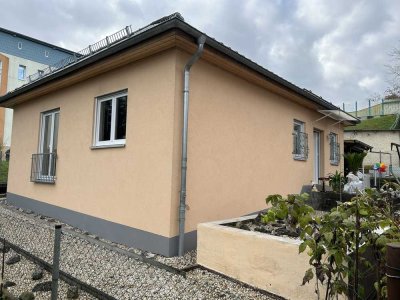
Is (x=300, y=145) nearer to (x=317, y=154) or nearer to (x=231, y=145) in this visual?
(x=317, y=154)

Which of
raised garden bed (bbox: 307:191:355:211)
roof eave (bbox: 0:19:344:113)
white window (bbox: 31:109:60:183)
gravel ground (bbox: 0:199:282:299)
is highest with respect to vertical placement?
roof eave (bbox: 0:19:344:113)

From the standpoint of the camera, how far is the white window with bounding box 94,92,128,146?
6207mm

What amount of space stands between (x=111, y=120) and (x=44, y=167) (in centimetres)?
344

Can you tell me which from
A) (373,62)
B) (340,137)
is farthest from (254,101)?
(373,62)

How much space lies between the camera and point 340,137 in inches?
512

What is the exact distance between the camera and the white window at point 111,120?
6207mm

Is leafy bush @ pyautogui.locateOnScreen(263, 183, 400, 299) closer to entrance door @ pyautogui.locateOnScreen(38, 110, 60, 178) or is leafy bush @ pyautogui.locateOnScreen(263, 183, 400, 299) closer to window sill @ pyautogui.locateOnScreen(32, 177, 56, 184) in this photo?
window sill @ pyautogui.locateOnScreen(32, 177, 56, 184)

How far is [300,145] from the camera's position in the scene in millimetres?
9539

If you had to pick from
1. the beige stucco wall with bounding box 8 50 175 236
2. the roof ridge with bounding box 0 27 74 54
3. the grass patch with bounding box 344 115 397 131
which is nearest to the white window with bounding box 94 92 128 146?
the beige stucco wall with bounding box 8 50 175 236

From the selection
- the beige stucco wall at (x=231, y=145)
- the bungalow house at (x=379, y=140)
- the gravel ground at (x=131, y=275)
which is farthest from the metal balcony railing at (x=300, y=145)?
the bungalow house at (x=379, y=140)

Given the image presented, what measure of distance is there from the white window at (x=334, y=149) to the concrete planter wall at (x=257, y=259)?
29.2 feet

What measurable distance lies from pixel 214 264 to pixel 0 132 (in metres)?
32.4

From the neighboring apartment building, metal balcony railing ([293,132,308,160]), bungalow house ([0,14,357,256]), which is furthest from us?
the neighboring apartment building

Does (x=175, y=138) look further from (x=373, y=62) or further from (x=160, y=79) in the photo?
(x=373, y=62)
